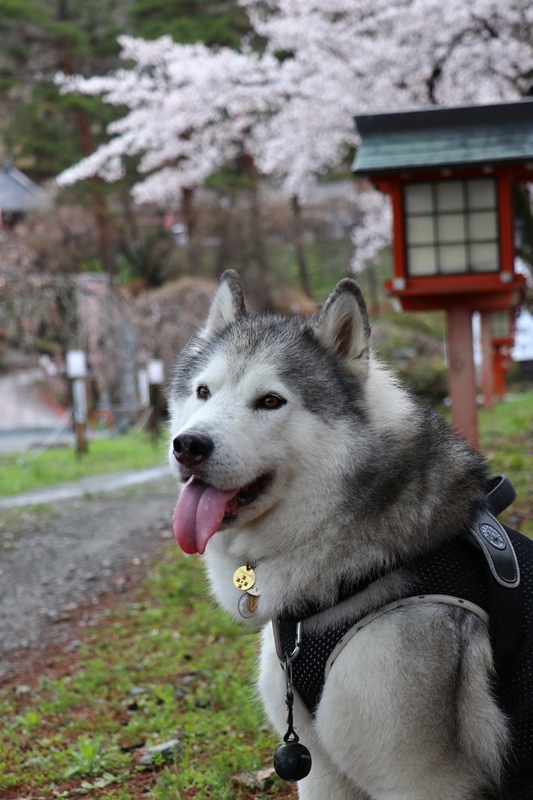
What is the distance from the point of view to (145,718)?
3.94 metres

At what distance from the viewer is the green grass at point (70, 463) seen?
41.4 feet

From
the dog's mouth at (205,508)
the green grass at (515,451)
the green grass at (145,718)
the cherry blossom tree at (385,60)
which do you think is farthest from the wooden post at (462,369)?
the dog's mouth at (205,508)

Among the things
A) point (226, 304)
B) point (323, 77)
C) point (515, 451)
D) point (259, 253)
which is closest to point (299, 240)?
point (259, 253)

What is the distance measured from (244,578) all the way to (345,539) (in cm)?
32

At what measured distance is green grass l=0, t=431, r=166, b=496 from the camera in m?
12.6

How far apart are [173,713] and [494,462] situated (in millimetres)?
5095

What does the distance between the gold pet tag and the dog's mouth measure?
147mm

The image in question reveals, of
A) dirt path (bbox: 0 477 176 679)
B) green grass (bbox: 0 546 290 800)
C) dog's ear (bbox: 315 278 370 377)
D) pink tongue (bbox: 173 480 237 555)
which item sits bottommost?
dirt path (bbox: 0 477 176 679)

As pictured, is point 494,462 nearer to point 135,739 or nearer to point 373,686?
point 135,739

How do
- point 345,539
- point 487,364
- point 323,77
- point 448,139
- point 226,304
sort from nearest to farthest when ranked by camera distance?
point 345,539 < point 226,304 < point 448,139 < point 323,77 < point 487,364

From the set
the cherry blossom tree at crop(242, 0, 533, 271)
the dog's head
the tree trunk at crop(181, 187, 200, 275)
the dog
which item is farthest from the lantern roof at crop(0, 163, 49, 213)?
the dog

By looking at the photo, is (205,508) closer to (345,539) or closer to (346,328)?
(345,539)

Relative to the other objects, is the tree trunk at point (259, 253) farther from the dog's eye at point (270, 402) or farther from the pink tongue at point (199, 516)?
the pink tongue at point (199, 516)

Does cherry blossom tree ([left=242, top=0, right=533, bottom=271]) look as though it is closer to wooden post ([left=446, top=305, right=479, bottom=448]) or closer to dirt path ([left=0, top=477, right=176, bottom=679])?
wooden post ([left=446, top=305, right=479, bottom=448])
